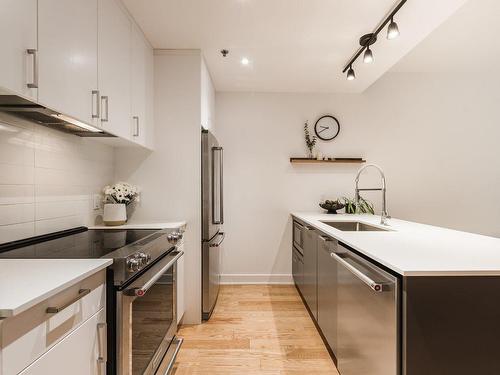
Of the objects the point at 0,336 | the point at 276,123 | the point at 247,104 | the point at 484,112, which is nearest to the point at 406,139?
the point at 484,112

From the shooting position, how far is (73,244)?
57.7 inches

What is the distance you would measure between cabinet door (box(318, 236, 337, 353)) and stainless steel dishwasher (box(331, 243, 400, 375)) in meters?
0.10

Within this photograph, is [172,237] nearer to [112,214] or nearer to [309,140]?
[112,214]

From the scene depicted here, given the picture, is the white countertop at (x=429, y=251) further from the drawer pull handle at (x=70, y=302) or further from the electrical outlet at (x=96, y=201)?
the electrical outlet at (x=96, y=201)

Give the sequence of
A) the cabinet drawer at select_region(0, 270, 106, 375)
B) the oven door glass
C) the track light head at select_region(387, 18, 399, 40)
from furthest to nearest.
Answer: the track light head at select_region(387, 18, 399, 40), the oven door glass, the cabinet drawer at select_region(0, 270, 106, 375)

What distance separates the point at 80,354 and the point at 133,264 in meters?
0.37

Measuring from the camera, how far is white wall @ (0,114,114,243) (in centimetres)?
140

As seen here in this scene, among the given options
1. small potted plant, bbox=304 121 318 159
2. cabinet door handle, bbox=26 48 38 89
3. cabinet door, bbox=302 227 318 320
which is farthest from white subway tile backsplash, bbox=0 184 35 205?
small potted plant, bbox=304 121 318 159

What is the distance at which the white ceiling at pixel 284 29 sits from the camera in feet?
6.34

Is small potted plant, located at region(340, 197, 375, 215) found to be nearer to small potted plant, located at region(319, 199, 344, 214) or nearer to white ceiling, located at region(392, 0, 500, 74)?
small potted plant, located at region(319, 199, 344, 214)

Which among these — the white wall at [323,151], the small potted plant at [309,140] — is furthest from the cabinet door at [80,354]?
the small potted plant at [309,140]

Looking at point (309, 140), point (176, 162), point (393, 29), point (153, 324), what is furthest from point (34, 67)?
point (309, 140)

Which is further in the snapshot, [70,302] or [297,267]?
[297,267]

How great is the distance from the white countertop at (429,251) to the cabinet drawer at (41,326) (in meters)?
1.13
